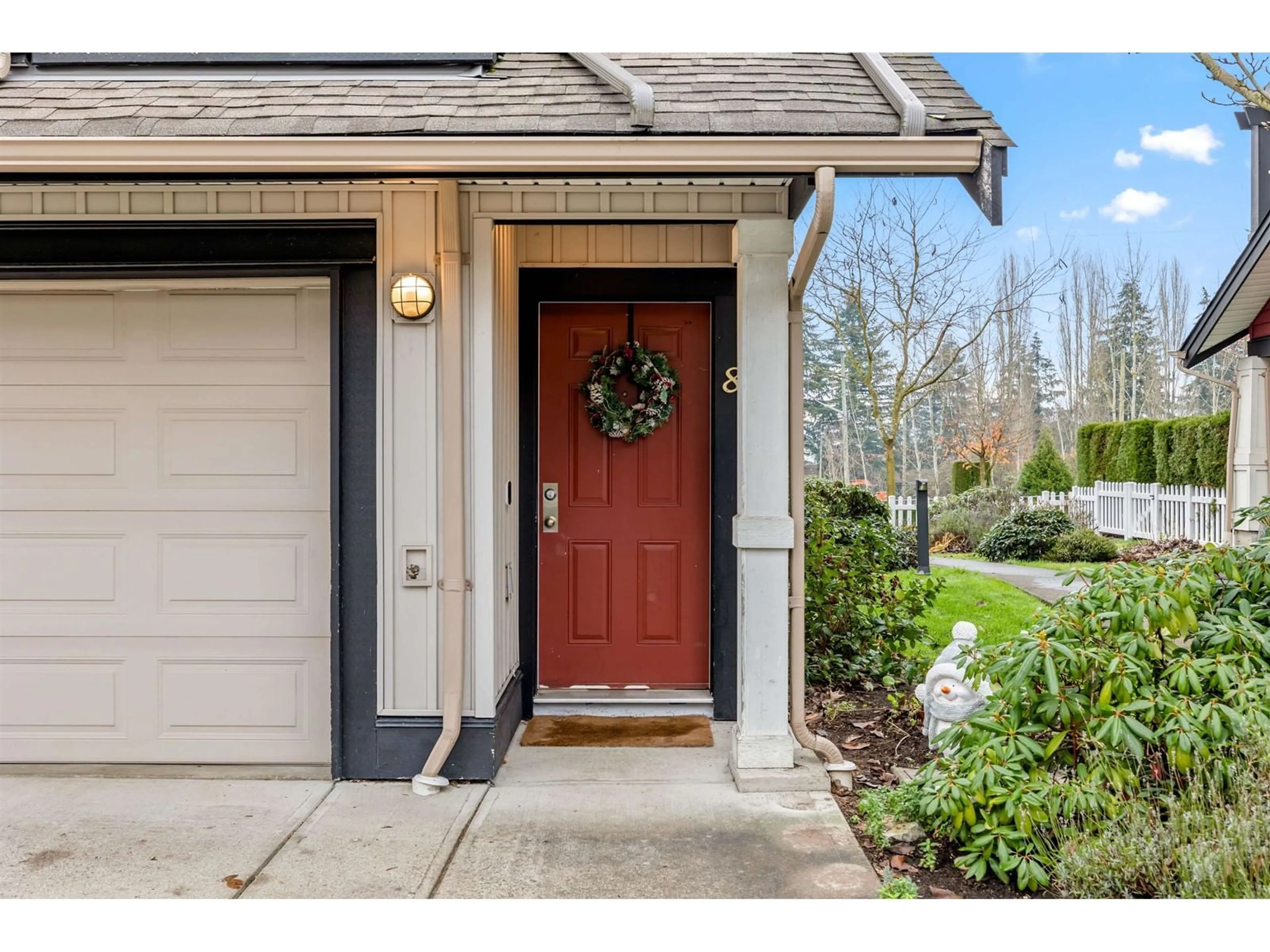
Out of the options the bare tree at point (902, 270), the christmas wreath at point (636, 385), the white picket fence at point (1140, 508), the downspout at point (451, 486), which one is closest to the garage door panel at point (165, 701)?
the downspout at point (451, 486)

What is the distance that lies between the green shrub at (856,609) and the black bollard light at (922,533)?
449cm

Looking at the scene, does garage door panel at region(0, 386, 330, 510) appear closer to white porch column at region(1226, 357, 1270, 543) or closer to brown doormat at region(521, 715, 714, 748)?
brown doormat at region(521, 715, 714, 748)

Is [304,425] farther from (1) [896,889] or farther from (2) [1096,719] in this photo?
(2) [1096,719]

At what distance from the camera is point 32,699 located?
352cm

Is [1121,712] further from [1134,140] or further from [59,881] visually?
[1134,140]

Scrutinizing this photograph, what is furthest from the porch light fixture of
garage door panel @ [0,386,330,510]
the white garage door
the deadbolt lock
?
the deadbolt lock

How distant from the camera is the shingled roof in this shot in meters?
2.87

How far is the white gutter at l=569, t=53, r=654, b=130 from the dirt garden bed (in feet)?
8.13

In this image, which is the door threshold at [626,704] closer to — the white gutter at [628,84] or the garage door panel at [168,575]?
the garage door panel at [168,575]

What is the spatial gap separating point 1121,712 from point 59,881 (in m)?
3.21

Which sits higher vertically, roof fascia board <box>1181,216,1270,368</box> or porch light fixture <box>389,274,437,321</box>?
roof fascia board <box>1181,216,1270,368</box>

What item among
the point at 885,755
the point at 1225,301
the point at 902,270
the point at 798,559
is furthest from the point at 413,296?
the point at 902,270

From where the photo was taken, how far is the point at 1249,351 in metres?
7.28
